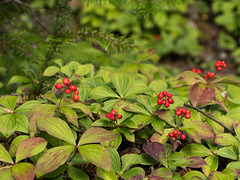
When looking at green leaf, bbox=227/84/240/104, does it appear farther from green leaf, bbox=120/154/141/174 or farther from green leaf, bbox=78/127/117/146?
green leaf, bbox=78/127/117/146

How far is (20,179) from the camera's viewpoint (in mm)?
1107

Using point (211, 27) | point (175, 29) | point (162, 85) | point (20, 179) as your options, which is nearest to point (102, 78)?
point (162, 85)

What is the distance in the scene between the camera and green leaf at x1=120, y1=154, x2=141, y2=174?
1.37 metres

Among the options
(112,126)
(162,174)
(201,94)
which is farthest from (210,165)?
(112,126)

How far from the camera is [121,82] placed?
5.62 ft

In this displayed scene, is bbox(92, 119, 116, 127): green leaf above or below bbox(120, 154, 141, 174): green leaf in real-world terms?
above

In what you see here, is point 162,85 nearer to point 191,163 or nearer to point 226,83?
point 226,83

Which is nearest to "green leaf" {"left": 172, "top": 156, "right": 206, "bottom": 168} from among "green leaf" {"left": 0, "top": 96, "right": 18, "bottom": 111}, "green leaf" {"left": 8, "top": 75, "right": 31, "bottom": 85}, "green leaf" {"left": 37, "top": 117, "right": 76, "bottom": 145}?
"green leaf" {"left": 37, "top": 117, "right": 76, "bottom": 145}

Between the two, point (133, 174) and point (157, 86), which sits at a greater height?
point (157, 86)

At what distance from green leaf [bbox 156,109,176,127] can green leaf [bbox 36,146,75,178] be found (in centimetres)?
57

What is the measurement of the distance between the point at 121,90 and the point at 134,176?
594mm

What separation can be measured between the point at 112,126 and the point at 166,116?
1.10ft

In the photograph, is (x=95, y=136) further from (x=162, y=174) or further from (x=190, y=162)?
(x=190, y=162)

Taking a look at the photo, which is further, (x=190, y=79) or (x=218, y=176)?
(x=190, y=79)
